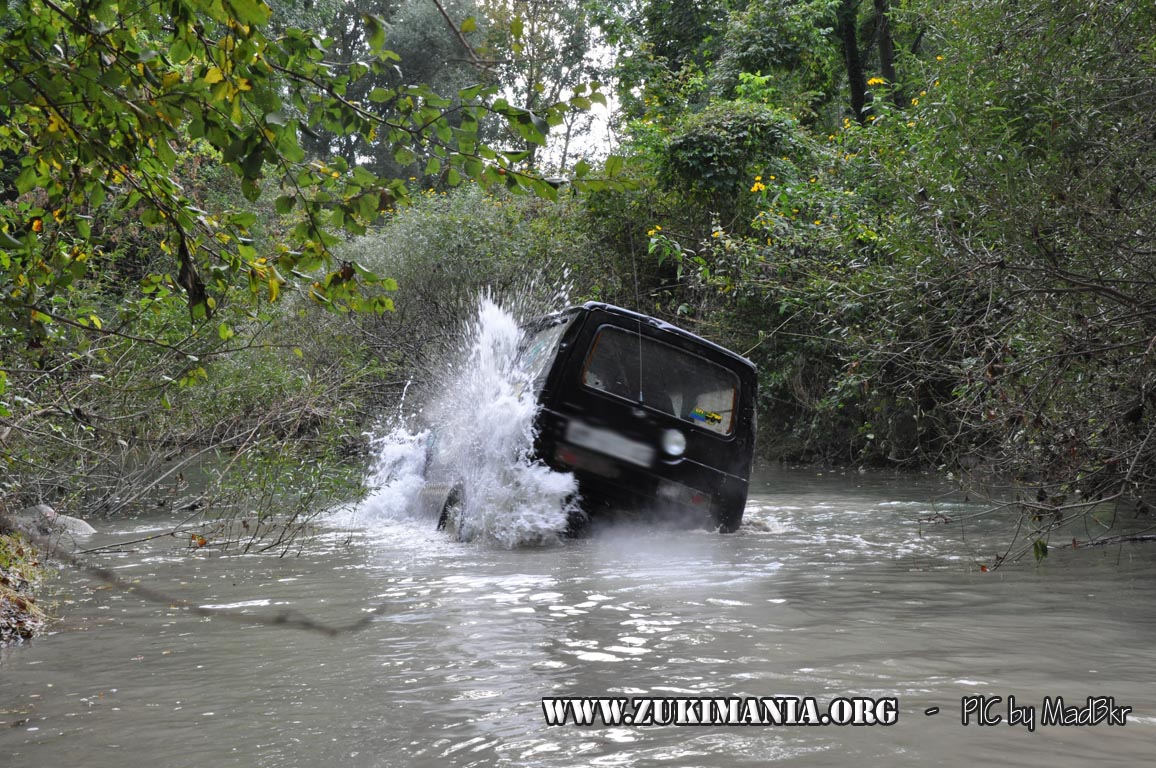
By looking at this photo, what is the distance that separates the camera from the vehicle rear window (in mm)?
8484

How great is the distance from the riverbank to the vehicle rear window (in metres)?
3.98

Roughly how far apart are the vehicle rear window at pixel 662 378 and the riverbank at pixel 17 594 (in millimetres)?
3976

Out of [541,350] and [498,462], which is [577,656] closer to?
[498,462]

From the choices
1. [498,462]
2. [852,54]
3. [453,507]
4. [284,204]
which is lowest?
[453,507]

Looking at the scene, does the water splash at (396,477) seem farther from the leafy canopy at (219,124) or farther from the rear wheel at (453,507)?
the leafy canopy at (219,124)

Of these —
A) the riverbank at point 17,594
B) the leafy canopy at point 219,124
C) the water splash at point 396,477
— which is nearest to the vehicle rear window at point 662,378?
the water splash at point 396,477

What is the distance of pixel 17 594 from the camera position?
19.5ft

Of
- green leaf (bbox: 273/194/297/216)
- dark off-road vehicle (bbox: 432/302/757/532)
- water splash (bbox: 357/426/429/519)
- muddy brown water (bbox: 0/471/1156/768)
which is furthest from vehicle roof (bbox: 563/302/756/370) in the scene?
green leaf (bbox: 273/194/297/216)

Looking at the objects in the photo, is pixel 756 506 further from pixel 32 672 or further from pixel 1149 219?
pixel 32 672

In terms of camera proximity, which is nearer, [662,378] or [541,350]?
[662,378]

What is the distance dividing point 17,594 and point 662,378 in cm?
481

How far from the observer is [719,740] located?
351 cm

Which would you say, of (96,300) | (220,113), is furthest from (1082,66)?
(96,300)

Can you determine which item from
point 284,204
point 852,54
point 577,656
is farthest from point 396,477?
point 852,54
